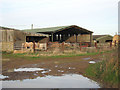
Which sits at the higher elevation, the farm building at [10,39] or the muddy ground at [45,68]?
the farm building at [10,39]

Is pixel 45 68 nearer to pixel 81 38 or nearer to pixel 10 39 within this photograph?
pixel 10 39

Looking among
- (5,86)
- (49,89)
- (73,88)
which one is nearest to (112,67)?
(73,88)

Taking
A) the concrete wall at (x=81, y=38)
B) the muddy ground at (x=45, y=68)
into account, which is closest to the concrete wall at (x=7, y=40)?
the muddy ground at (x=45, y=68)

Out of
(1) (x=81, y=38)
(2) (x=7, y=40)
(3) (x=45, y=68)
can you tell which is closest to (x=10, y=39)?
(2) (x=7, y=40)

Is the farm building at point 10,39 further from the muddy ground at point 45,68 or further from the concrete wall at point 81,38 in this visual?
the concrete wall at point 81,38

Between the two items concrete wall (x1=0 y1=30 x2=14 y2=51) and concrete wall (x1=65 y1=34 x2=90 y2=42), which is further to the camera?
concrete wall (x1=65 y1=34 x2=90 y2=42)

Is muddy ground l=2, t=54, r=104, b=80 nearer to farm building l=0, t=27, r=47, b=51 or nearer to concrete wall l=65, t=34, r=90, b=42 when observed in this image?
farm building l=0, t=27, r=47, b=51

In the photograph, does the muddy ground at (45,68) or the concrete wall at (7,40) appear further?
the concrete wall at (7,40)

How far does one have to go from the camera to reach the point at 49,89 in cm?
572

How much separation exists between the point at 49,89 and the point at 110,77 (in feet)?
8.43

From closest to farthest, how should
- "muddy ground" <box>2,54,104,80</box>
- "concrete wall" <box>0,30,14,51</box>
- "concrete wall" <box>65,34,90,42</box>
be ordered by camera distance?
"muddy ground" <box>2,54,104,80</box>
"concrete wall" <box>0,30,14,51</box>
"concrete wall" <box>65,34,90,42</box>

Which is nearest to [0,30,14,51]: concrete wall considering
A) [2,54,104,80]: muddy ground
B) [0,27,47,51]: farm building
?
[0,27,47,51]: farm building

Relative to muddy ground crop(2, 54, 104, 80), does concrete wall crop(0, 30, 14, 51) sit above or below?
above

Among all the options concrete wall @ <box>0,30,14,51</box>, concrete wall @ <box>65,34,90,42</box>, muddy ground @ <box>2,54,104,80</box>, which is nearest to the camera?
muddy ground @ <box>2,54,104,80</box>
